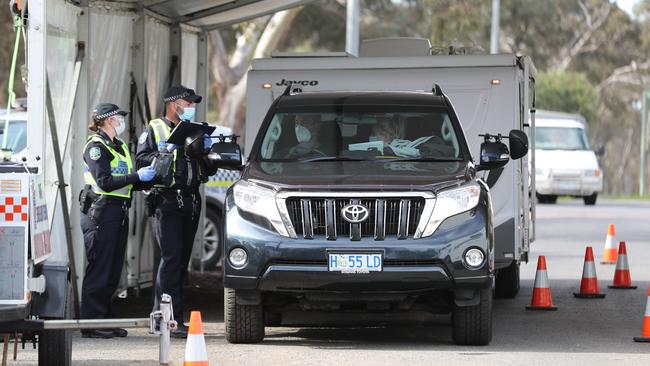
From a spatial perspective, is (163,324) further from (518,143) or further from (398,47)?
(398,47)

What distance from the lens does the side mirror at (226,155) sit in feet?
37.1

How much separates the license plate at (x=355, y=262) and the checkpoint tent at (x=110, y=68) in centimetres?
202

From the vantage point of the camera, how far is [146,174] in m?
11.1

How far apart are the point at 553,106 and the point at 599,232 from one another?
4305 cm

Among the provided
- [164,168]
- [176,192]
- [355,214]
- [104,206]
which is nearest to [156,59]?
[176,192]

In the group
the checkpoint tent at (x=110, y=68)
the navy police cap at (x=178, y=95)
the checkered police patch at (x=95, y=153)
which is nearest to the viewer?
the checkpoint tent at (x=110, y=68)

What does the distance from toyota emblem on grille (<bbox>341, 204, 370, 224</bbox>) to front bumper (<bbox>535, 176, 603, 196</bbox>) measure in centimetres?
2478

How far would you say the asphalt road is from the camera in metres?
10.2

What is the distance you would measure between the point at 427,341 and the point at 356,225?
1.34 metres

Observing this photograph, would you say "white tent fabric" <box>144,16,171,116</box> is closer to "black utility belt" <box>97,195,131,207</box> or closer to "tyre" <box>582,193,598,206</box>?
"black utility belt" <box>97,195,131,207</box>

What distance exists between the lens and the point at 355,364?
9.88 meters

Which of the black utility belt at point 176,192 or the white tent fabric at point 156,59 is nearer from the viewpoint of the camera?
the black utility belt at point 176,192

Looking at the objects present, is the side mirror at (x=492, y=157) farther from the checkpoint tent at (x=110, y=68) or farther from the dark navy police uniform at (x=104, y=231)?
the checkpoint tent at (x=110, y=68)

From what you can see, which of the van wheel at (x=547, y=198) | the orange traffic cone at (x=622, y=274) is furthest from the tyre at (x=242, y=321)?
the van wheel at (x=547, y=198)
